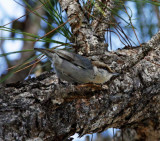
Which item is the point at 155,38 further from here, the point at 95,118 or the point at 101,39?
the point at 95,118

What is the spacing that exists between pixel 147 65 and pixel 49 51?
456mm

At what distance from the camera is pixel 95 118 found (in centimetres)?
76

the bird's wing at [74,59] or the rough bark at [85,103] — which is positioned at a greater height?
the bird's wing at [74,59]

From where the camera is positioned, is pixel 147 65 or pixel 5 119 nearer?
pixel 5 119

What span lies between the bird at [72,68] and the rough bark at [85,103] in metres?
0.03

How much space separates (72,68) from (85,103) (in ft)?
0.43

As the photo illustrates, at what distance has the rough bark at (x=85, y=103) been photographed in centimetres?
63

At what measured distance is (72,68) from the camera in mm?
728

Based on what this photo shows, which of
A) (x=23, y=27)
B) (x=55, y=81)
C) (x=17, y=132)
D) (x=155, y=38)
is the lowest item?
(x=17, y=132)

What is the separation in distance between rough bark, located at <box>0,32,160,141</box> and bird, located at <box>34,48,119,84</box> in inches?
1.3

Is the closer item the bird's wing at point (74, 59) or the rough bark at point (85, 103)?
the rough bark at point (85, 103)

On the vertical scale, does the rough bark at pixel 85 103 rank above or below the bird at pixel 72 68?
below

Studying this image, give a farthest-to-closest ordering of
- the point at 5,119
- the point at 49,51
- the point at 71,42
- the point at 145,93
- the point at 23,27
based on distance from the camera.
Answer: the point at 23,27
the point at 71,42
the point at 145,93
the point at 49,51
the point at 5,119

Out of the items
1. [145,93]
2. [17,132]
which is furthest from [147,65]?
[17,132]
